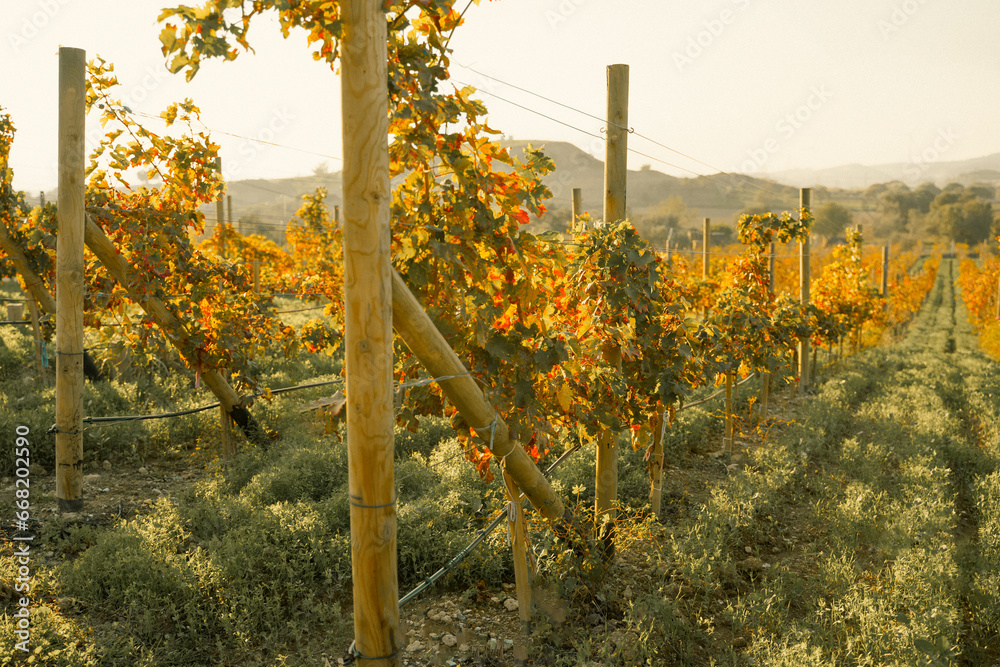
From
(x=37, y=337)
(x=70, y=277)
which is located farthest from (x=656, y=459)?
(x=37, y=337)

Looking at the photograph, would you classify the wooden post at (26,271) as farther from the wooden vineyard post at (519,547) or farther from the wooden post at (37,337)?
the wooden vineyard post at (519,547)

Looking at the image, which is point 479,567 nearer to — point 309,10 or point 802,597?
point 802,597

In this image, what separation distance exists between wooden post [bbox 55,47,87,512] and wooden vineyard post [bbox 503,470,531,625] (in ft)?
11.8

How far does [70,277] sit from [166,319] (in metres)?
1.03

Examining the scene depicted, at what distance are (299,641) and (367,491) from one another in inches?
71.7

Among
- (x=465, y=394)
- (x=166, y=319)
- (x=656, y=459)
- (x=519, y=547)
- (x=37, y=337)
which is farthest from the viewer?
(x=37, y=337)

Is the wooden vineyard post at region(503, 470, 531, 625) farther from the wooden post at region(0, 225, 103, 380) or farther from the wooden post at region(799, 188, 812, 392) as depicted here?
the wooden post at region(799, 188, 812, 392)

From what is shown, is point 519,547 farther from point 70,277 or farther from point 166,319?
point 166,319

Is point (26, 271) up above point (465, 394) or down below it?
above

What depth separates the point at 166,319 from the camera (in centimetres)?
539

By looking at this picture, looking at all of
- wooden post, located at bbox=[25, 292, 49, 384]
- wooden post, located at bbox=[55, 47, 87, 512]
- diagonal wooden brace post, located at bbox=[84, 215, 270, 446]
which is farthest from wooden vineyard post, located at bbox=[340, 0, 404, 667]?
wooden post, located at bbox=[25, 292, 49, 384]

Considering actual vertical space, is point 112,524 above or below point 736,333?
below

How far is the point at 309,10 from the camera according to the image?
1965mm

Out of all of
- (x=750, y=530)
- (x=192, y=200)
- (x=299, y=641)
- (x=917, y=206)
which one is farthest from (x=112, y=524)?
(x=917, y=206)
